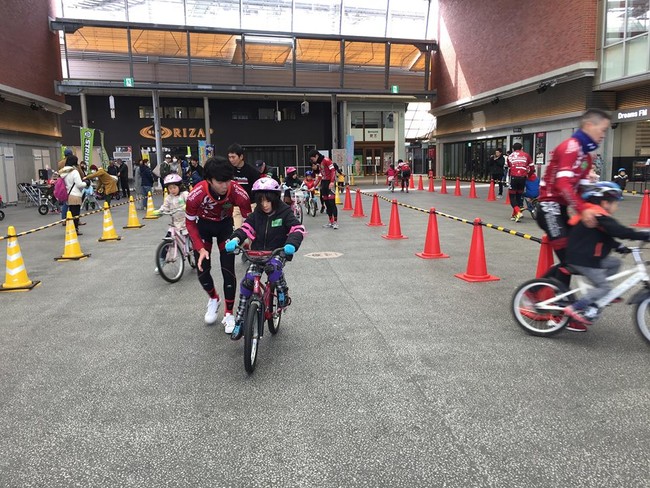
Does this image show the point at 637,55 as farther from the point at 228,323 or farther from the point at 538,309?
the point at 228,323

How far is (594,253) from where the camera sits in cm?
447

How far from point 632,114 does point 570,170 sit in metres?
21.0

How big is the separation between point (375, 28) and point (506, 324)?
3679 cm

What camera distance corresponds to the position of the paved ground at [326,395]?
113 inches

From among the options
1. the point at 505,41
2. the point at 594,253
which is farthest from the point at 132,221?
the point at 505,41

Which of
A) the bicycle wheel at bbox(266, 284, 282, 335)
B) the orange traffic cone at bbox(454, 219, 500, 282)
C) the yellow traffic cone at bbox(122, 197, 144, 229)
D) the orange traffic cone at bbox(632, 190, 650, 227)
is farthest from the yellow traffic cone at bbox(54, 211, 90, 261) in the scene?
the orange traffic cone at bbox(632, 190, 650, 227)

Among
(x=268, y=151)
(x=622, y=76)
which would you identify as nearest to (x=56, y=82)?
(x=268, y=151)

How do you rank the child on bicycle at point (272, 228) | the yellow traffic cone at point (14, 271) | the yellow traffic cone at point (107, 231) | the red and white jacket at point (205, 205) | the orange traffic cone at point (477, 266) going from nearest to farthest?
the child on bicycle at point (272, 228), the red and white jacket at point (205, 205), the orange traffic cone at point (477, 266), the yellow traffic cone at point (14, 271), the yellow traffic cone at point (107, 231)

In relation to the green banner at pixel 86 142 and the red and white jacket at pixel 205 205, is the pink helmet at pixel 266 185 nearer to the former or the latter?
the red and white jacket at pixel 205 205

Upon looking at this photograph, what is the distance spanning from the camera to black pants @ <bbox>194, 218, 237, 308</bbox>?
5223 millimetres

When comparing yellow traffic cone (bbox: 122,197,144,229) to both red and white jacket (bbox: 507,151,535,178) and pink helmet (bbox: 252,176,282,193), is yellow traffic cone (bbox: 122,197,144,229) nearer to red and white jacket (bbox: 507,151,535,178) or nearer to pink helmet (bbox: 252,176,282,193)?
red and white jacket (bbox: 507,151,535,178)

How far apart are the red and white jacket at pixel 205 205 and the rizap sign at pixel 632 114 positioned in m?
21.8

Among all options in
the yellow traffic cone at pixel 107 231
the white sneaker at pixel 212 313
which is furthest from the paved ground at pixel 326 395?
the yellow traffic cone at pixel 107 231

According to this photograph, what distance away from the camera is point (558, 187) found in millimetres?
4703
